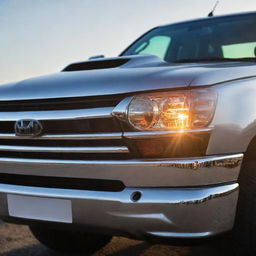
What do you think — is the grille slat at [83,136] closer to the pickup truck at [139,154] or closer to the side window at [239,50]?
the pickup truck at [139,154]

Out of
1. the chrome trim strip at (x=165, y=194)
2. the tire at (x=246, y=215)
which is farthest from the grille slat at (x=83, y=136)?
the tire at (x=246, y=215)

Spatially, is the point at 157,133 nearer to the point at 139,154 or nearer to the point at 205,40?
the point at 139,154

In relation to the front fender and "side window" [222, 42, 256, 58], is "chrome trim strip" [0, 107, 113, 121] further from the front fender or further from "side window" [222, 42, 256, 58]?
"side window" [222, 42, 256, 58]

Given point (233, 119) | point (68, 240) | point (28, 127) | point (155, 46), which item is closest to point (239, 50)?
point (155, 46)

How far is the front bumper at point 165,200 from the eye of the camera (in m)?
2.17

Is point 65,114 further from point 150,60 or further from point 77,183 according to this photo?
point 150,60

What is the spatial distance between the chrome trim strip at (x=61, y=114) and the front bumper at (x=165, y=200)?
24 centimetres

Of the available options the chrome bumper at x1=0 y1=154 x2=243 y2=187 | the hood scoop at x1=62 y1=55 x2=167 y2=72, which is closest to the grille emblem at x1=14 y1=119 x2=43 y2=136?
the chrome bumper at x1=0 y1=154 x2=243 y2=187

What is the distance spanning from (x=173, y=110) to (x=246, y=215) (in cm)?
62

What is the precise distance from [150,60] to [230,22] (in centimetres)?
100

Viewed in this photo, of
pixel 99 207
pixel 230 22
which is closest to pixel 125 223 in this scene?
pixel 99 207

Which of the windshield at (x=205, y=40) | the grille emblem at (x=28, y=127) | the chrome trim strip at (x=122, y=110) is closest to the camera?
the chrome trim strip at (x=122, y=110)

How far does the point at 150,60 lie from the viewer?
3100 millimetres

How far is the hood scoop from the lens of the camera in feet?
9.74
